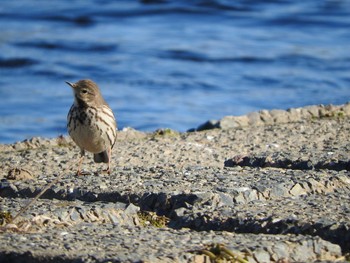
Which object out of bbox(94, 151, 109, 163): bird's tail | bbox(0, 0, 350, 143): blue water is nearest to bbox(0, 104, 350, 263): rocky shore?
bbox(94, 151, 109, 163): bird's tail

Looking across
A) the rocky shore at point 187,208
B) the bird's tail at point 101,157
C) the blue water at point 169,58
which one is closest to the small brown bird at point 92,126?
the bird's tail at point 101,157

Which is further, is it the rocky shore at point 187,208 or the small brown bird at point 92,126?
the small brown bird at point 92,126

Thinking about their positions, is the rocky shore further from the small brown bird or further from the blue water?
the blue water

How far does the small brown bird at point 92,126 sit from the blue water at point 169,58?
4.68 m

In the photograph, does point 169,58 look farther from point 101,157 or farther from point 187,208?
point 187,208

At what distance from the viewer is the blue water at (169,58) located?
13141 mm

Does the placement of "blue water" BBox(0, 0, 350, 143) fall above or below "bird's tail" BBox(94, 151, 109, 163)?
below

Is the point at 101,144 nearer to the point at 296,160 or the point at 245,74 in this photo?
the point at 296,160

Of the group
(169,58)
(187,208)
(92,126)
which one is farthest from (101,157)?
(169,58)

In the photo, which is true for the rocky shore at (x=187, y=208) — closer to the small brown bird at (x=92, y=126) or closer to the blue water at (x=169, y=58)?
the small brown bird at (x=92, y=126)

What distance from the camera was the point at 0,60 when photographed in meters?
16.2

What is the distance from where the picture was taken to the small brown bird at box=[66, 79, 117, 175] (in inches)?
276

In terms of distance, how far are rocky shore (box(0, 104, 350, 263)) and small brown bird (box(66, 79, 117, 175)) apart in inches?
5.4

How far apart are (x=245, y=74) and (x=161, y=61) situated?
63.0 inches
